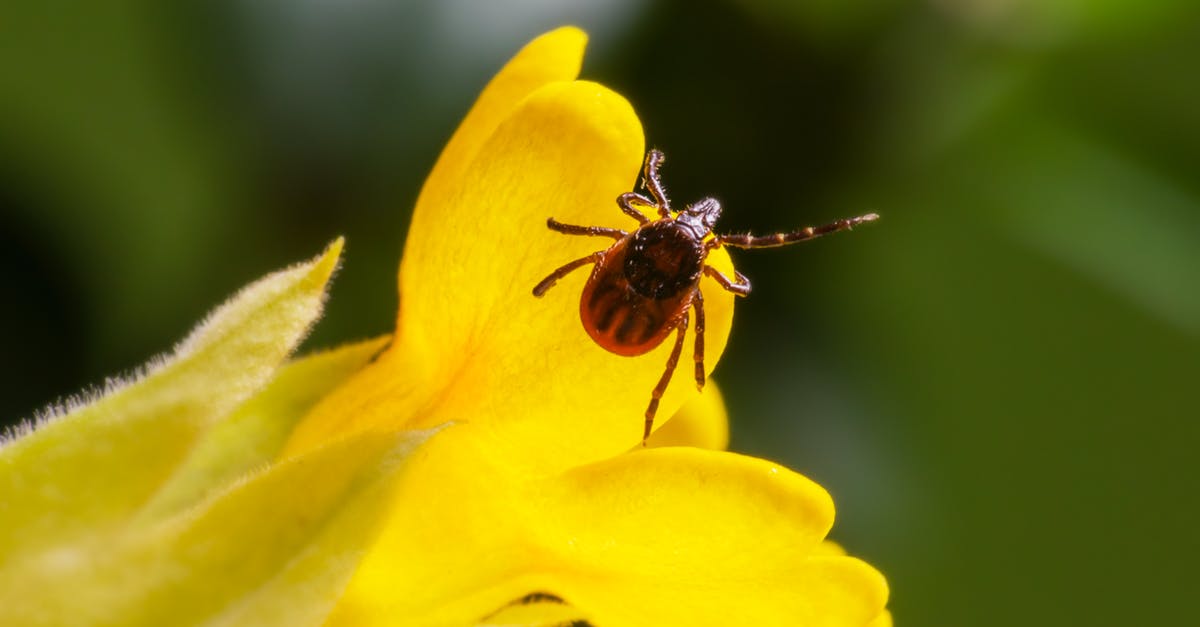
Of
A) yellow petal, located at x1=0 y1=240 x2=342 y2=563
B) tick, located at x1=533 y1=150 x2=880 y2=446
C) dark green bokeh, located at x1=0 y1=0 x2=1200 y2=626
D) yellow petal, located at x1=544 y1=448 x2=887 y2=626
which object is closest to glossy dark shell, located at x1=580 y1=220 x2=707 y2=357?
tick, located at x1=533 y1=150 x2=880 y2=446

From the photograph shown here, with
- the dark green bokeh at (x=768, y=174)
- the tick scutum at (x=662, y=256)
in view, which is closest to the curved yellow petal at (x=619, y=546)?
the tick scutum at (x=662, y=256)

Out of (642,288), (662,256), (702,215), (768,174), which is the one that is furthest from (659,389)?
(768,174)

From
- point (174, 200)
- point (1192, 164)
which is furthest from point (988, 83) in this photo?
point (174, 200)

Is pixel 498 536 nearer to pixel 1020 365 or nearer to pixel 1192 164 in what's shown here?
pixel 1192 164

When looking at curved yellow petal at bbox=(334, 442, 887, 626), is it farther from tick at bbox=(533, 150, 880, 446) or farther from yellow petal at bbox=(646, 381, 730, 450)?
yellow petal at bbox=(646, 381, 730, 450)

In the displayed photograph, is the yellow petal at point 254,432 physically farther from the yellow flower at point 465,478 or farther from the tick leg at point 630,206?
the tick leg at point 630,206
